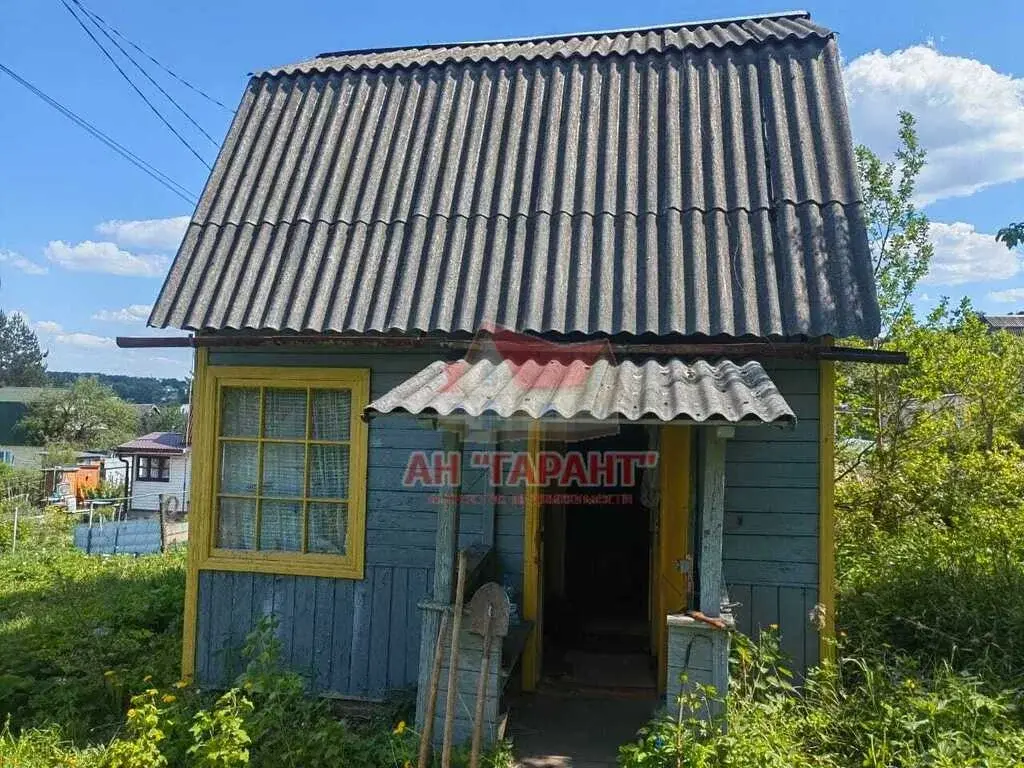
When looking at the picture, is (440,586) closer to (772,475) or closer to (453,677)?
(453,677)

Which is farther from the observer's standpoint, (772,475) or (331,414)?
(331,414)

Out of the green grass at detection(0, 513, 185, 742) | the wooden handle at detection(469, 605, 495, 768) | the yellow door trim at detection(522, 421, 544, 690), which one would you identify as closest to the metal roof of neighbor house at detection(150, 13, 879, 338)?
the yellow door trim at detection(522, 421, 544, 690)

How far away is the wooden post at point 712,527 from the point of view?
135 inches

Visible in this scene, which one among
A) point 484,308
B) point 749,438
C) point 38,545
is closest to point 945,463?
point 749,438

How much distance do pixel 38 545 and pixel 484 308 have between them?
13.8 metres

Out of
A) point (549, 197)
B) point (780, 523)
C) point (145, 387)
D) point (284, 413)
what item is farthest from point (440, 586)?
point (145, 387)

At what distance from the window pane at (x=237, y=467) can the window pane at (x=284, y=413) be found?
0.67ft

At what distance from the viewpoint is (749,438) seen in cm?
439

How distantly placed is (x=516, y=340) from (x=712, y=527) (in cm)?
177

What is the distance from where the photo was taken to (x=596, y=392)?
136 inches

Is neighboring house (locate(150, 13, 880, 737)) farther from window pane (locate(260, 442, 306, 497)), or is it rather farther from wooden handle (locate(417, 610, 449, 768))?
wooden handle (locate(417, 610, 449, 768))

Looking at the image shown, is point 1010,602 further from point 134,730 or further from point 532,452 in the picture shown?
point 134,730

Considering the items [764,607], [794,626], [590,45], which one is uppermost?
[590,45]

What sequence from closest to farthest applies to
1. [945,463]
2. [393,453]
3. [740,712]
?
[740,712], [393,453], [945,463]
